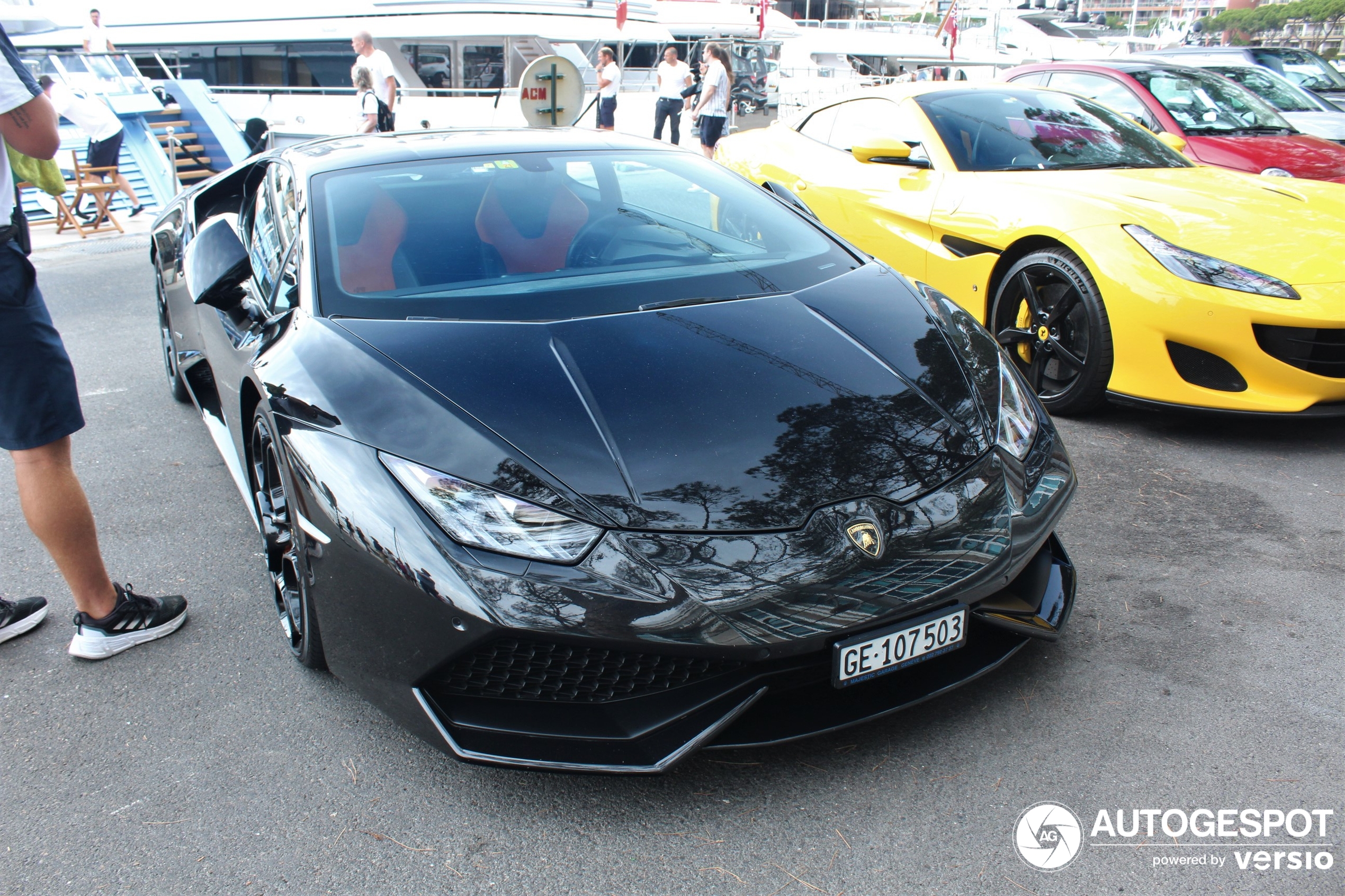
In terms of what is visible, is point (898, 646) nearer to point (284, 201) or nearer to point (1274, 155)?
point (284, 201)

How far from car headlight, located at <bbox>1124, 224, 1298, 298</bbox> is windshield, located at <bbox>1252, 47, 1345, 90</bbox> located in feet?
23.9

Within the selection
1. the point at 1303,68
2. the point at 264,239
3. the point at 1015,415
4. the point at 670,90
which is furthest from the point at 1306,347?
the point at 670,90

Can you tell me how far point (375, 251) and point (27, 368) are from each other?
878 millimetres

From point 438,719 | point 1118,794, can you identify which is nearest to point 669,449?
point 438,719

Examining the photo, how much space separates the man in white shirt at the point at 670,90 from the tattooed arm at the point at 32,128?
1173 centimetres

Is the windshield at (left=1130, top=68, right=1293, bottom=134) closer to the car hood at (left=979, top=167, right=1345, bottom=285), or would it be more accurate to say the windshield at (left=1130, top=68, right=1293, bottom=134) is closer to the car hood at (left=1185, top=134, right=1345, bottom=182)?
the car hood at (left=1185, top=134, right=1345, bottom=182)

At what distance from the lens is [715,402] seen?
2145 mm

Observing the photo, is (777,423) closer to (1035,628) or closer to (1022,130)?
(1035,628)

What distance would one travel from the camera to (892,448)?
207 centimetres

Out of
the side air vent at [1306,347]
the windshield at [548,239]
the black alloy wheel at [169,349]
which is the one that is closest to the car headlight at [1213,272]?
the side air vent at [1306,347]

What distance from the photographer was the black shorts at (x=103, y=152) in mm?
10492

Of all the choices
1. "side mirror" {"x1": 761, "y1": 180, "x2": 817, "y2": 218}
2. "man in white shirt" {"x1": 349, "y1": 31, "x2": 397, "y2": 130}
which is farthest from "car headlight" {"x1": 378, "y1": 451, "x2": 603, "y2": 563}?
"man in white shirt" {"x1": 349, "y1": 31, "x2": 397, "y2": 130}

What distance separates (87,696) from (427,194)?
1.56 m

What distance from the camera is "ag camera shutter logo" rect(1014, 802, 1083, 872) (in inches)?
70.5
